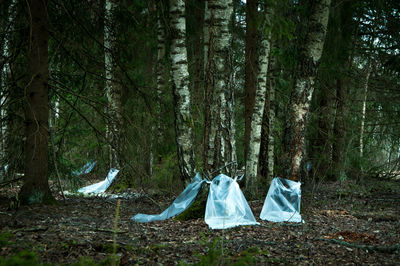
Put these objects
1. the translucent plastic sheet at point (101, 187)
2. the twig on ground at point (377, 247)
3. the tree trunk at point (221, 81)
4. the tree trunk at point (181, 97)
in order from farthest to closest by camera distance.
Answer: the translucent plastic sheet at point (101, 187), the tree trunk at point (181, 97), the tree trunk at point (221, 81), the twig on ground at point (377, 247)

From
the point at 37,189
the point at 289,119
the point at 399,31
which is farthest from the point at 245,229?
the point at 399,31

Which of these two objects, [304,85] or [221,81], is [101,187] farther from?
[304,85]

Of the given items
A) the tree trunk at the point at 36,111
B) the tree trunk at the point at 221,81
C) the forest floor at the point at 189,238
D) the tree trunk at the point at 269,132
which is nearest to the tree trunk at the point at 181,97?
the forest floor at the point at 189,238

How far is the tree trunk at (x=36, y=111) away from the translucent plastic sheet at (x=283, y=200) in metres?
3.73

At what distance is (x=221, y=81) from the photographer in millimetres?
5617

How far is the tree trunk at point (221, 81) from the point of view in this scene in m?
5.58

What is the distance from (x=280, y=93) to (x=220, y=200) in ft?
21.5

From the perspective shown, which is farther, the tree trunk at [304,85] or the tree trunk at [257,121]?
the tree trunk at [257,121]

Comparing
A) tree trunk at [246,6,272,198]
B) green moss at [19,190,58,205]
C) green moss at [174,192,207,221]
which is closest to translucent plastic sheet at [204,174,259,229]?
green moss at [174,192,207,221]

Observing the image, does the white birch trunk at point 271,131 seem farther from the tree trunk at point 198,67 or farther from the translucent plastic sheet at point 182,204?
the translucent plastic sheet at point 182,204

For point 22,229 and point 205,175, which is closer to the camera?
point 22,229

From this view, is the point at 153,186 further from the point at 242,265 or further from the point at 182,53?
the point at 242,265

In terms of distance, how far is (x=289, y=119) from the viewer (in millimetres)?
6172

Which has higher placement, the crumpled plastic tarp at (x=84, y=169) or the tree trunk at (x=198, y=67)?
the tree trunk at (x=198, y=67)
